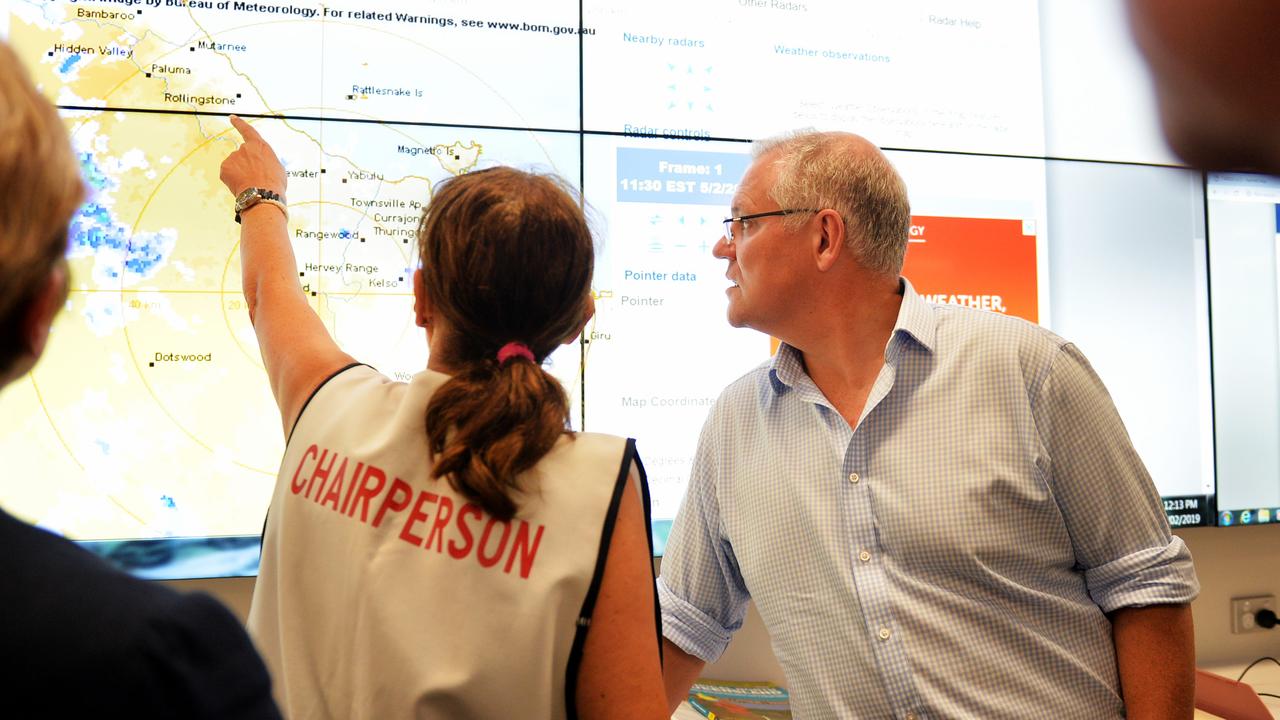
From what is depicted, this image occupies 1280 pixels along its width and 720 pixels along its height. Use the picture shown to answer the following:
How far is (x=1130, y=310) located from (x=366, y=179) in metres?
1.93

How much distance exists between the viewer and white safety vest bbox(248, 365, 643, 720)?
0.90 meters

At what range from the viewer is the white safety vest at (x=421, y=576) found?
900 millimetres

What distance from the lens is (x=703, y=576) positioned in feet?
5.52

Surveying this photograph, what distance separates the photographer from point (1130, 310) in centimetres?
241

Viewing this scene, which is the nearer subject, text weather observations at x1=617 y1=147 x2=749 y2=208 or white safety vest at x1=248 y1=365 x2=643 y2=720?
white safety vest at x1=248 y1=365 x2=643 y2=720

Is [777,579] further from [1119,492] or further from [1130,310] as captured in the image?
[1130,310]

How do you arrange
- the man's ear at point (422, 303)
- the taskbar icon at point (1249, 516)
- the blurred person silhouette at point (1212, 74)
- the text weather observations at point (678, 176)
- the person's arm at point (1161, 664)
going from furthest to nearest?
the taskbar icon at point (1249, 516) → the text weather observations at point (678, 176) → the person's arm at point (1161, 664) → the man's ear at point (422, 303) → the blurred person silhouette at point (1212, 74)

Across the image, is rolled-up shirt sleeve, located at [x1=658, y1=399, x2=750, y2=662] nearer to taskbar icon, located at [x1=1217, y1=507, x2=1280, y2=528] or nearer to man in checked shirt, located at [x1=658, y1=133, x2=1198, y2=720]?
man in checked shirt, located at [x1=658, y1=133, x2=1198, y2=720]

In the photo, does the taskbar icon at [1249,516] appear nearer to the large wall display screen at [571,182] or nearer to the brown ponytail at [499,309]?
the large wall display screen at [571,182]

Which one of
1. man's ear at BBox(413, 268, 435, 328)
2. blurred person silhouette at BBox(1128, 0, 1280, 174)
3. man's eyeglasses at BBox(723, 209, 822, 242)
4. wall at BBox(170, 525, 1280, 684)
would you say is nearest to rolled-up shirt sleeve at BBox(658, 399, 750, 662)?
man's eyeglasses at BBox(723, 209, 822, 242)

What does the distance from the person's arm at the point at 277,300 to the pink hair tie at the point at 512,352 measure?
21 cm

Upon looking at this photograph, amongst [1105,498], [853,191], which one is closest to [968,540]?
[1105,498]

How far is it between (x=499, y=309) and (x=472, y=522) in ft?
0.75

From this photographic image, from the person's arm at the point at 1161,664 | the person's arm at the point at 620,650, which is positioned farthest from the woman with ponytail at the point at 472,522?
the person's arm at the point at 1161,664
